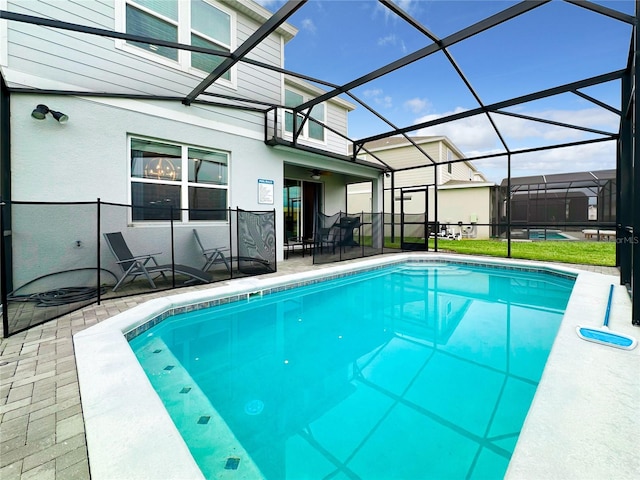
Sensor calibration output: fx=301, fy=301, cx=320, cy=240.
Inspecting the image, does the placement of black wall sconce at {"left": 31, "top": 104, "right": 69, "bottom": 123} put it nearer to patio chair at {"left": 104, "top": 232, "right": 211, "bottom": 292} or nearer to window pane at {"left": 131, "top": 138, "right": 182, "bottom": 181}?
window pane at {"left": 131, "top": 138, "right": 182, "bottom": 181}

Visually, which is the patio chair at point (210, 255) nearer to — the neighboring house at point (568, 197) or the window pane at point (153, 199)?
the window pane at point (153, 199)

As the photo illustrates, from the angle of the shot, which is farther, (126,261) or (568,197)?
(568,197)

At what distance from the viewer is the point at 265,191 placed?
7.35 m

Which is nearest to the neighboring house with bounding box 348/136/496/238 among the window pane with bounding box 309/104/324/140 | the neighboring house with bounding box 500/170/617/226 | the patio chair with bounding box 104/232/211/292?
the neighboring house with bounding box 500/170/617/226

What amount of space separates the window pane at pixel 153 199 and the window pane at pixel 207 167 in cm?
51

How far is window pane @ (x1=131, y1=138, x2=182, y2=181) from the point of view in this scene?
5488 millimetres

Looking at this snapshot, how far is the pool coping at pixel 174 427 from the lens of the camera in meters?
1.38

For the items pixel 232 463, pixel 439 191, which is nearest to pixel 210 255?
pixel 232 463

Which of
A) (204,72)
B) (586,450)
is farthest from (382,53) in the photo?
(586,450)

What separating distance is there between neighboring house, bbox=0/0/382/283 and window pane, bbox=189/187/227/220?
0.02 metres

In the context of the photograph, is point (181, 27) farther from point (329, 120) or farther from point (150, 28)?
point (329, 120)

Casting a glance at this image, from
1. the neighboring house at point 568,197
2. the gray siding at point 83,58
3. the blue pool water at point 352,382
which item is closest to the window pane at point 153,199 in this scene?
the gray siding at point 83,58

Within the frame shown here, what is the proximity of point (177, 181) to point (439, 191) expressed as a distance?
13912mm

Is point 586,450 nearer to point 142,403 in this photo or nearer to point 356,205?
point 142,403
